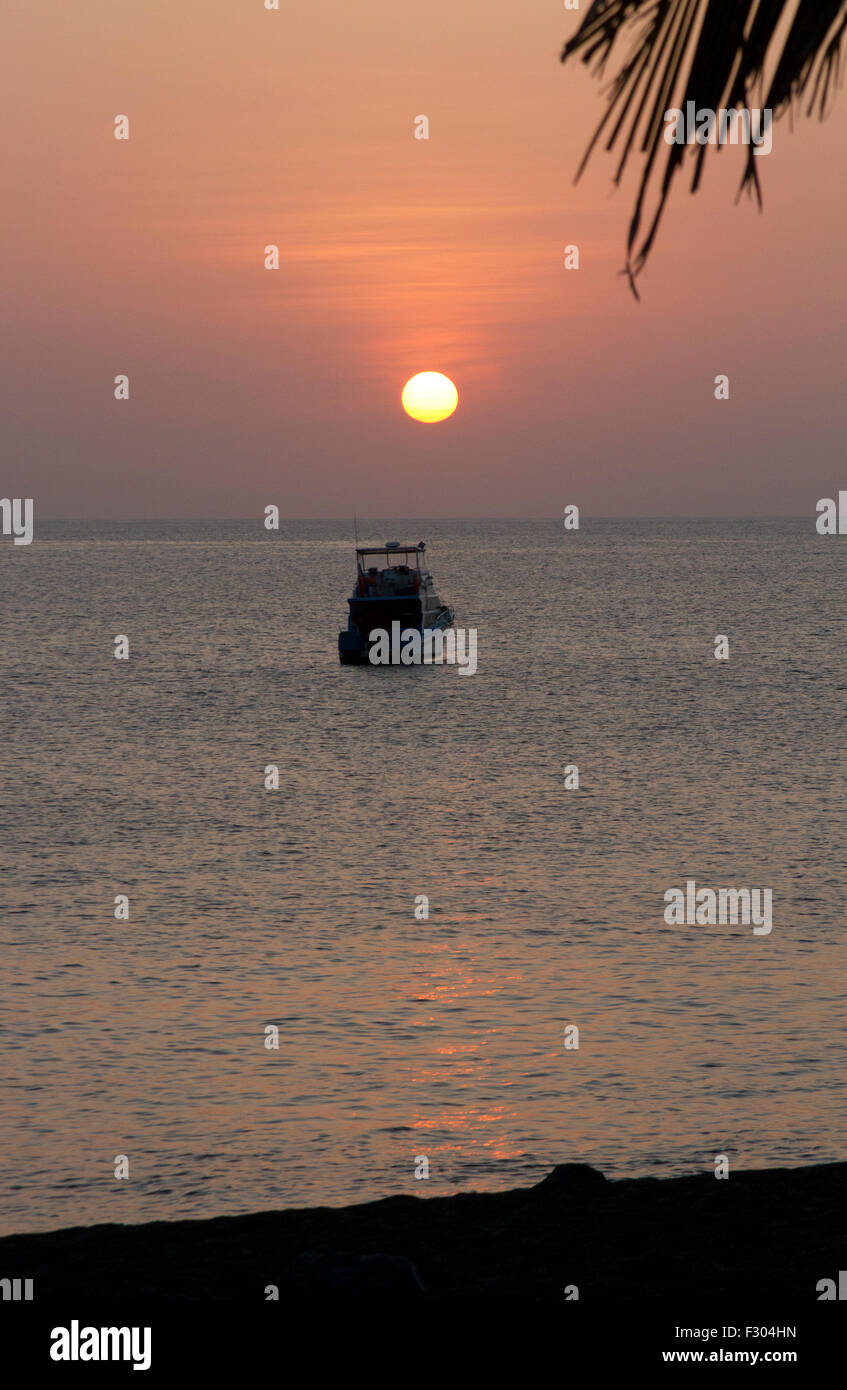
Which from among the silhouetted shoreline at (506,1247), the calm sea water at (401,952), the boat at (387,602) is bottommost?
the silhouetted shoreline at (506,1247)

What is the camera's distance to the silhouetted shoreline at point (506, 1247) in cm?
1075

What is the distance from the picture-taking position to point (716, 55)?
2357 mm

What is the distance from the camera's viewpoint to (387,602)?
71500 millimetres

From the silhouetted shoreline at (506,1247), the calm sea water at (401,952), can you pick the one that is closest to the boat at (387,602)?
the calm sea water at (401,952)

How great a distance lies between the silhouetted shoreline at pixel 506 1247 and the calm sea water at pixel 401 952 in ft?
7.08

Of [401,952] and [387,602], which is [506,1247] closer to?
[401,952]

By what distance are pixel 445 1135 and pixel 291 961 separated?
25.8ft

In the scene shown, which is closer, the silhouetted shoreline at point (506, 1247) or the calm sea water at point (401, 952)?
the silhouetted shoreline at point (506, 1247)

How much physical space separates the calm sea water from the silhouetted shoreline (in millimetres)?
2157

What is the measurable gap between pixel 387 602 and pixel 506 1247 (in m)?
60.0

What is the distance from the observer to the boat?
230 ft

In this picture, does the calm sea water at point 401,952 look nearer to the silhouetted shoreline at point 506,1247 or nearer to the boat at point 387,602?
the silhouetted shoreline at point 506,1247
